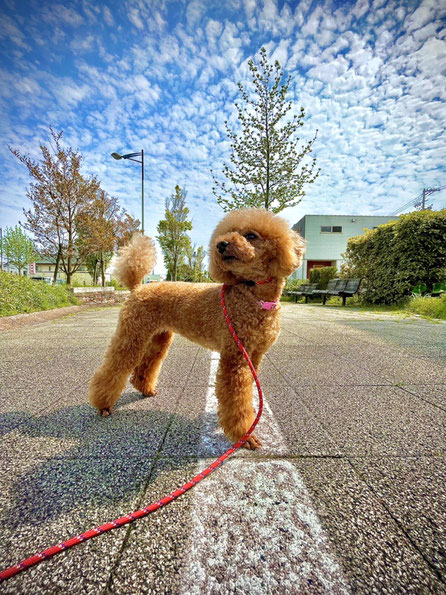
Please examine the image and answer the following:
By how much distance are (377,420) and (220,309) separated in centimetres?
122

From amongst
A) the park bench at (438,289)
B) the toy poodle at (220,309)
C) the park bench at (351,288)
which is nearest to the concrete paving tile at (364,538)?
the toy poodle at (220,309)

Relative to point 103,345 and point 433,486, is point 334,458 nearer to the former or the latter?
point 433,486

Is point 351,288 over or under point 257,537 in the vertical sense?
over

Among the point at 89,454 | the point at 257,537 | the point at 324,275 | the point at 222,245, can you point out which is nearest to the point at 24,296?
the point at 89,454

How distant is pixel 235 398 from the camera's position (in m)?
1.48

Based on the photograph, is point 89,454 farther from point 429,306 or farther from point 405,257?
point 405,257

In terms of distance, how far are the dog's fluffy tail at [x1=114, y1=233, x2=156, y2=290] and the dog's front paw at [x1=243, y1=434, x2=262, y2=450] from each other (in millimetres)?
1388

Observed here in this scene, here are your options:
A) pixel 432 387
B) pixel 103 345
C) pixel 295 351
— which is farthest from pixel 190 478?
pixel 103 345

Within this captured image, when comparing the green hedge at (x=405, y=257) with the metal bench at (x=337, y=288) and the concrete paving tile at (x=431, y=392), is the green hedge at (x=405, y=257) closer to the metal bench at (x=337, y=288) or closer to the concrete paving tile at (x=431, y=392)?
the metal bench at (x=337, y=288)

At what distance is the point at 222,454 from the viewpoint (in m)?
1.35

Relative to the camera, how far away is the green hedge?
7.57 m

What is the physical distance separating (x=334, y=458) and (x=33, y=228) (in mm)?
13112

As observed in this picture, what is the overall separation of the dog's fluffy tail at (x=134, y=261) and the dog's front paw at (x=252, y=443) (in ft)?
4.55

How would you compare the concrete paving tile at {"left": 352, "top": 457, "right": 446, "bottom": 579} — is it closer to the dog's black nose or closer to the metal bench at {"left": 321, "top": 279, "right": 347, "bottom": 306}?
the dog's black nose
